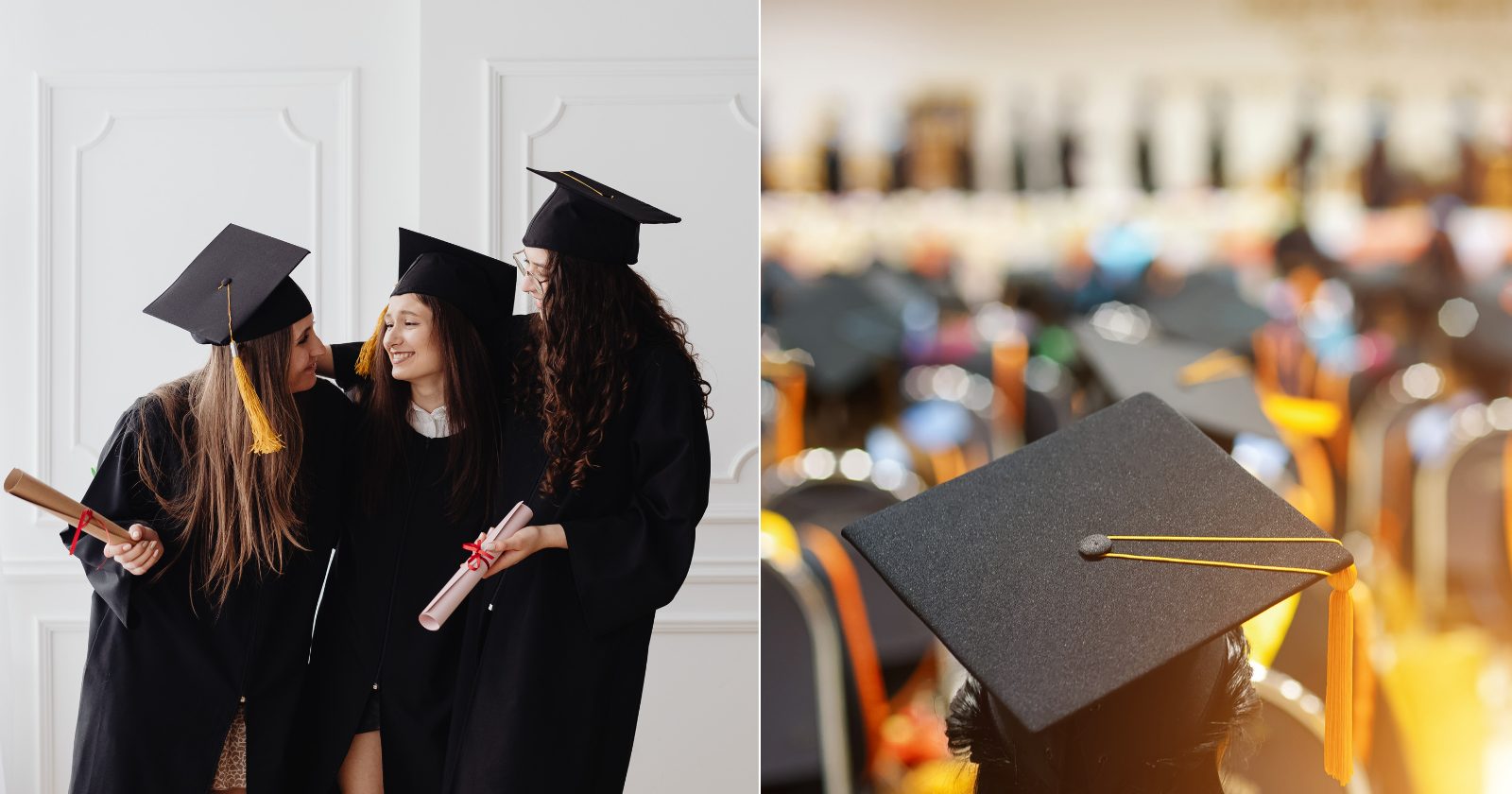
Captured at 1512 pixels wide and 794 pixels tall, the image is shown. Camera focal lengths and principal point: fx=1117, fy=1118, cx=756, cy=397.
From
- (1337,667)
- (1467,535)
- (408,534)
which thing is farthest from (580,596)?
(1467,535)

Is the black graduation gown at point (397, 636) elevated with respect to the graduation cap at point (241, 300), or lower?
lower

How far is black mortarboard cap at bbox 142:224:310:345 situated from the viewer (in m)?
1.46

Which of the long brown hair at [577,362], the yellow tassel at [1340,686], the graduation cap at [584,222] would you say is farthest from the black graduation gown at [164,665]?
the yellow tassel at [1340,686]

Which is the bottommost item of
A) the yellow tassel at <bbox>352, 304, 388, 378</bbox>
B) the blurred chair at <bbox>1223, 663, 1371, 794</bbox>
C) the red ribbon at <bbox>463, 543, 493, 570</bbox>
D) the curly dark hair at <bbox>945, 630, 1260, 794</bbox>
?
the blurred chair at <bbox>1223, 663, 1371, 794</bbox>

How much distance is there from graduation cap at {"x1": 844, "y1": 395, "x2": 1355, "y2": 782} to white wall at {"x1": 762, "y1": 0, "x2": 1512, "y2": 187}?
2.30ft

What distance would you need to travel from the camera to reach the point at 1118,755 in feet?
3.25

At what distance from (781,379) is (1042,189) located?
0.50 meters

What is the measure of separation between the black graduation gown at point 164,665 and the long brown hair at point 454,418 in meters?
0.10

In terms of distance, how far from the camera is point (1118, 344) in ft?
5.63

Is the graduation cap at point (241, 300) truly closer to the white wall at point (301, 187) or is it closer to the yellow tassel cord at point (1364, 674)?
the white wall at point (301, 187)

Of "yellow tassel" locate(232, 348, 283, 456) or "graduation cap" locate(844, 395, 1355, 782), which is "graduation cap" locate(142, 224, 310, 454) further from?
"graduation cap" locate(844, 395, 1355, 782)

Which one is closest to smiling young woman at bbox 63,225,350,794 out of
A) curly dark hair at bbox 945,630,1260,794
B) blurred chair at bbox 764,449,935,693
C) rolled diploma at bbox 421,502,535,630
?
rolled diploma at bbox 421,502,535,630

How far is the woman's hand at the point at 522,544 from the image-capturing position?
139 cm

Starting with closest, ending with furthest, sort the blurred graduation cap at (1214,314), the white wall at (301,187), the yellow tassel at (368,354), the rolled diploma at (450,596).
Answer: the rolled diploma at (450,596)
the yellow tassel at (368,354)
the blurred graduation cap at (1214,314)
the white wall at (301,187)
